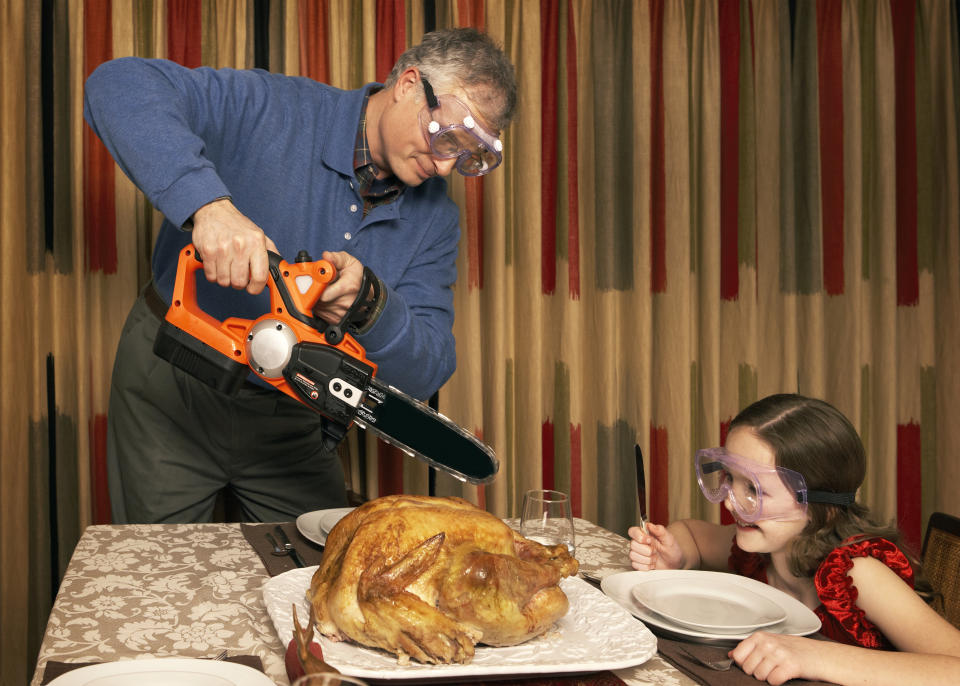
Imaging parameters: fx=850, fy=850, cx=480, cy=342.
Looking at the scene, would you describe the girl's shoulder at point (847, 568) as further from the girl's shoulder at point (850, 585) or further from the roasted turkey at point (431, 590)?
the roasted turkey at point (431, 590)

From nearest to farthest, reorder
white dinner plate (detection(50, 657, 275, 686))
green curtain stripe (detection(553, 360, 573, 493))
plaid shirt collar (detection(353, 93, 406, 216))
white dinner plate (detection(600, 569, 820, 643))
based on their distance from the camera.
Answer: white dinner plate (detection(50, 657, 275, 686))
white dinner plate (detection(600, 569, 820, 643))
plaid shirt collar (detection(353, 93, 406, 216))
green curtain stripe (detection(553, 360, 573, 493))

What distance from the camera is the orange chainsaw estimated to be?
1.55 meters

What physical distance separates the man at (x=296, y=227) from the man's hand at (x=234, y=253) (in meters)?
0.42

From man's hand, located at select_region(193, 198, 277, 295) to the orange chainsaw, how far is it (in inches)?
1.0

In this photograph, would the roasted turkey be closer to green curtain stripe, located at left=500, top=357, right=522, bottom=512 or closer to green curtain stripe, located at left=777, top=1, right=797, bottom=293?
green curtain stripe, located at left=500, top=357, right=522, bottom=512

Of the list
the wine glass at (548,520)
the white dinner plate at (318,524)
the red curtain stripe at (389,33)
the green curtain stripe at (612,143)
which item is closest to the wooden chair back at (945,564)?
the wine glass at (548,520)

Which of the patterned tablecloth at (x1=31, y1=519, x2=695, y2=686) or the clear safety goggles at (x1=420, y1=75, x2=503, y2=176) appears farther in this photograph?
the clear safety goggles at (x1=420, y1=75, x2=503, y2=176)

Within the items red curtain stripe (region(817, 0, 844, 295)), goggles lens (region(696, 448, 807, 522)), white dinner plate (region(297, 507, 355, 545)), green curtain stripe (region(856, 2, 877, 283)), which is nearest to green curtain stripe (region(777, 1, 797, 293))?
red curtain stripe (region(817, 0, 844, 295))

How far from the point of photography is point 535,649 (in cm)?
115

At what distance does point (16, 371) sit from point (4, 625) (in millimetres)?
852

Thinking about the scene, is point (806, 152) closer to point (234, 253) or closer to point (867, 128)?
point (867, 128)

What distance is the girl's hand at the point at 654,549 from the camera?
1.66 m

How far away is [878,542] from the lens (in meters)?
1.55

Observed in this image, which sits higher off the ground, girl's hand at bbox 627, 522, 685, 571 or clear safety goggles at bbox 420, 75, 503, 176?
clear safety goggles at bbox 420, 75, 503, 176
